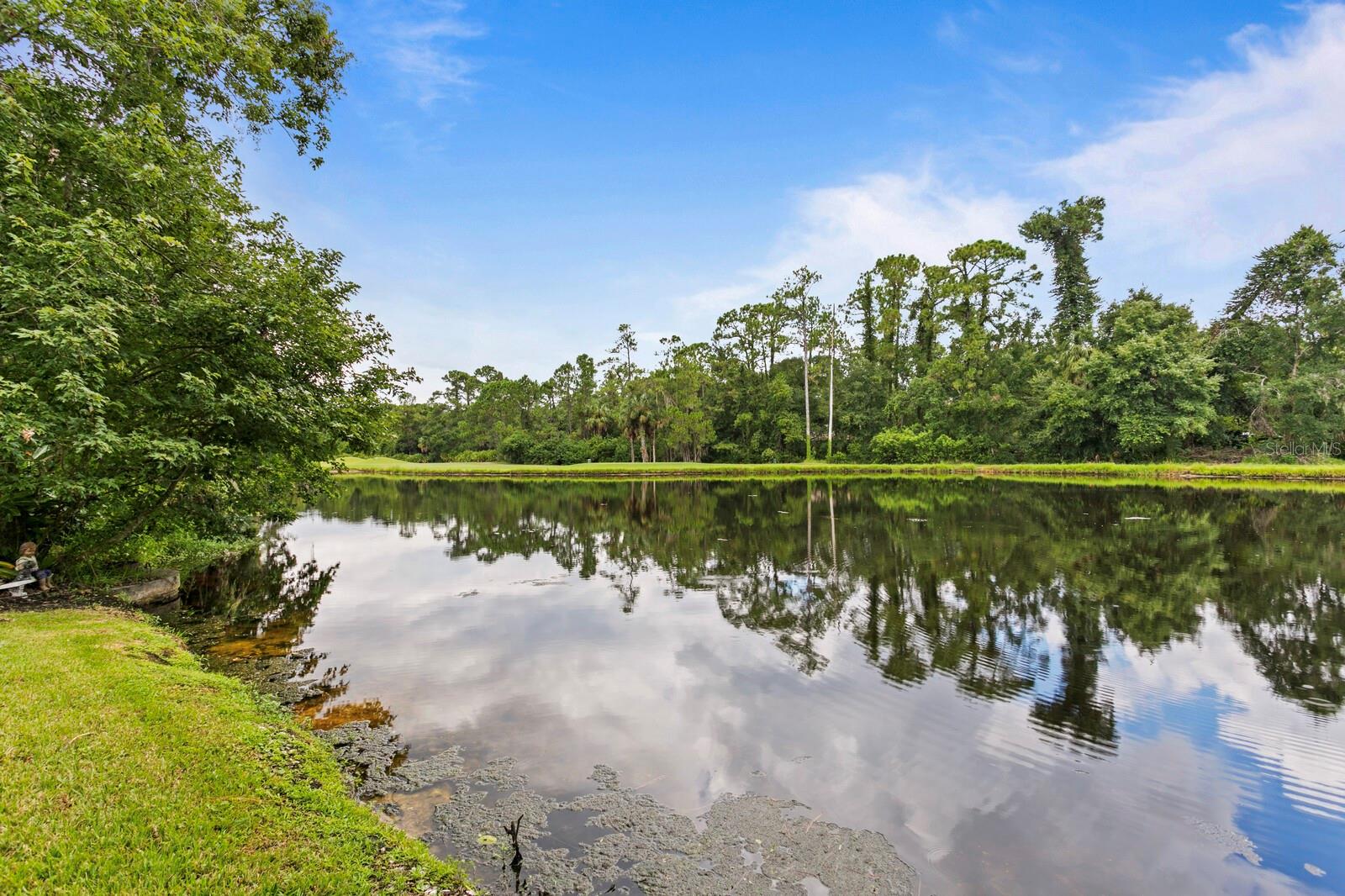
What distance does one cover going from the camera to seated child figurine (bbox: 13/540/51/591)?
10133 millimetres

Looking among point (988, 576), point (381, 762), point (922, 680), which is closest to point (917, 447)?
point (988, 576)

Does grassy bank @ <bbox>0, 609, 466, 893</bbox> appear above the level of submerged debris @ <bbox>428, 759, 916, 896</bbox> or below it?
above

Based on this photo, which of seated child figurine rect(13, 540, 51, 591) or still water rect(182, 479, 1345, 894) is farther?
seated child figurine rect(13, 540, 51, 591)

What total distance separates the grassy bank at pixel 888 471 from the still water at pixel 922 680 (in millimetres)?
25636

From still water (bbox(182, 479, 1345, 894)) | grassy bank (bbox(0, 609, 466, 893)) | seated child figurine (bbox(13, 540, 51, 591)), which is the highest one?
seated child figurine (bbox(13, 540, 51, 591))

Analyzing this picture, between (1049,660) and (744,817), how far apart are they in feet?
21.1

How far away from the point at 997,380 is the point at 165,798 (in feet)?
213

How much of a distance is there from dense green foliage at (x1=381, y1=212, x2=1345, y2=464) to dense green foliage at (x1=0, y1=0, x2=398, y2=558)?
26.7 meters

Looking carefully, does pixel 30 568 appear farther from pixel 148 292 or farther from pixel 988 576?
pixel 988 576

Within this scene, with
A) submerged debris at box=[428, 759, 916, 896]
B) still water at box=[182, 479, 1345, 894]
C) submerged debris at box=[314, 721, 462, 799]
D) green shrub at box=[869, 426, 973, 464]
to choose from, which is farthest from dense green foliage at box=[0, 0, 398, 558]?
green shrub at box=[869, 426, 973, 464]

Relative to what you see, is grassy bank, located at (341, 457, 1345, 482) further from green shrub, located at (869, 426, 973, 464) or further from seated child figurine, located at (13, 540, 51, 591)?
seated child figurine, located at (13, 540, 51, 591)

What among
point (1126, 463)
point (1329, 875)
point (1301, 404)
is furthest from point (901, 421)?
point (1329, 875)

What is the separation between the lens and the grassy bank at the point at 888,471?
131 feet

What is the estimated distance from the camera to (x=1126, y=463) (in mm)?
47219
